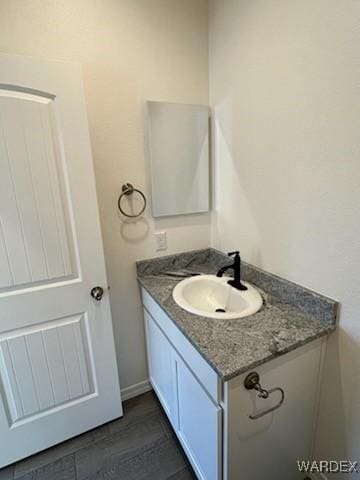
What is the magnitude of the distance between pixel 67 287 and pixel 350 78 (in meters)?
1.43

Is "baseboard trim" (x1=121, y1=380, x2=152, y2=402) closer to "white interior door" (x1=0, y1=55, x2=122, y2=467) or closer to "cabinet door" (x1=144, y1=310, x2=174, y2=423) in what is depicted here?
"cabinet door" (x1=144, y1=310, x2=174, y2=423)

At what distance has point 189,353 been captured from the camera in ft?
3.50

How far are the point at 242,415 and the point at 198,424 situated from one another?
0.90 ft

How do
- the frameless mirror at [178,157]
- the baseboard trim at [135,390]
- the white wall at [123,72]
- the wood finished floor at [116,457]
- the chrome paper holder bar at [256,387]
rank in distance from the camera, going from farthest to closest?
the baseboard trim at [135,390] < the frameless mirror at [178,157] < the wood finished floor at [116,457] < the white wall at [123,72] < the chrome paper holder bar at [256,387]

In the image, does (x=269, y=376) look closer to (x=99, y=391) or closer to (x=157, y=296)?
(x=157, y=296)

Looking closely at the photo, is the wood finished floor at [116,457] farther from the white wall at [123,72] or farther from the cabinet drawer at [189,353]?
the cabinet drawer at [189,353]

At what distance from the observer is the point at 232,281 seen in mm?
1396

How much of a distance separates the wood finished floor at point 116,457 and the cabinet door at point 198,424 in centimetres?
16

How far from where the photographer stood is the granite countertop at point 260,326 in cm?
88

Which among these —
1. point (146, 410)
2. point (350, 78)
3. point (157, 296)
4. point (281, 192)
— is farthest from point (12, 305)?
point (350, 78)

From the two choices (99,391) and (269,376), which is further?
(99,391)

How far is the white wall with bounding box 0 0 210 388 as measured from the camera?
1168mm

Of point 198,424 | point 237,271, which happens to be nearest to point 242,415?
point 198,424

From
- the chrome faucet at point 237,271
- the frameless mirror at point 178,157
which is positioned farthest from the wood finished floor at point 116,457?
the frameless mirror at point 178,157
